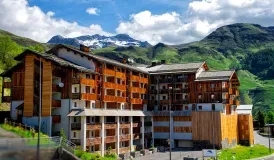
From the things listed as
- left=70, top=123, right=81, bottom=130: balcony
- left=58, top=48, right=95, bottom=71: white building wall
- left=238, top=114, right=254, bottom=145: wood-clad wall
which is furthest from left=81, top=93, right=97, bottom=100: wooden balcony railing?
left=238, top=114, right=254, bottom=145: wood-clad wall

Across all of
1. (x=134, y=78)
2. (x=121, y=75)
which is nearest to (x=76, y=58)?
(x=121, y=75)

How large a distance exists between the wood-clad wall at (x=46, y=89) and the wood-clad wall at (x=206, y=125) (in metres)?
40.3

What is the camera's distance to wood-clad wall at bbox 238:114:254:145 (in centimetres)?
10395

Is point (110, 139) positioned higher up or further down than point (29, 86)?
further down

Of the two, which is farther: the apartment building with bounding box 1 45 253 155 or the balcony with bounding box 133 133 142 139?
the balcony with bounding box 133 133 142 139

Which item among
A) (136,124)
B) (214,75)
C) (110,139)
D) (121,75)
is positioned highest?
(214,75)

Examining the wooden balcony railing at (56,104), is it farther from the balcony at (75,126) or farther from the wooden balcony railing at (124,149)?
the wooden balcony railing at (124,149)

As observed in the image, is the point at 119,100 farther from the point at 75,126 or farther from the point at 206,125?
the point at 206,125

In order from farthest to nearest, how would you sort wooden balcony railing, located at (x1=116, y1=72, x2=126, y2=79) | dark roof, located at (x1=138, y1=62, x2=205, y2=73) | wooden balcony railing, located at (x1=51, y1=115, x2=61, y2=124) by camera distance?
dark roof, located at (x1=138, y1=62, x2=205, y2=73) < wooden balcony railing, located at (x1=116, y1=72, x2=126, y2=79) < wooden balcony railing, located at (x1=51, y1=115, x2=61, y2=124)

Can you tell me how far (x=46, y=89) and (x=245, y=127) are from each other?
2467 inches

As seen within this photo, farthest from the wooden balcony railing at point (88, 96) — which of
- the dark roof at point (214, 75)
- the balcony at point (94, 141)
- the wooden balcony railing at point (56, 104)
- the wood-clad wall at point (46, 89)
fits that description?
the dark roof at point (214, 75)

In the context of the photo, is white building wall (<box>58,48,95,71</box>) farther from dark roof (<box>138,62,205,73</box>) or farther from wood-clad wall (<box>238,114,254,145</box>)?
wood-clad wall (<box>238,114,254,145</box>)

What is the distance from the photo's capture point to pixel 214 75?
3745 inches

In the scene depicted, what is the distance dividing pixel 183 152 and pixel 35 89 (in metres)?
38.4
